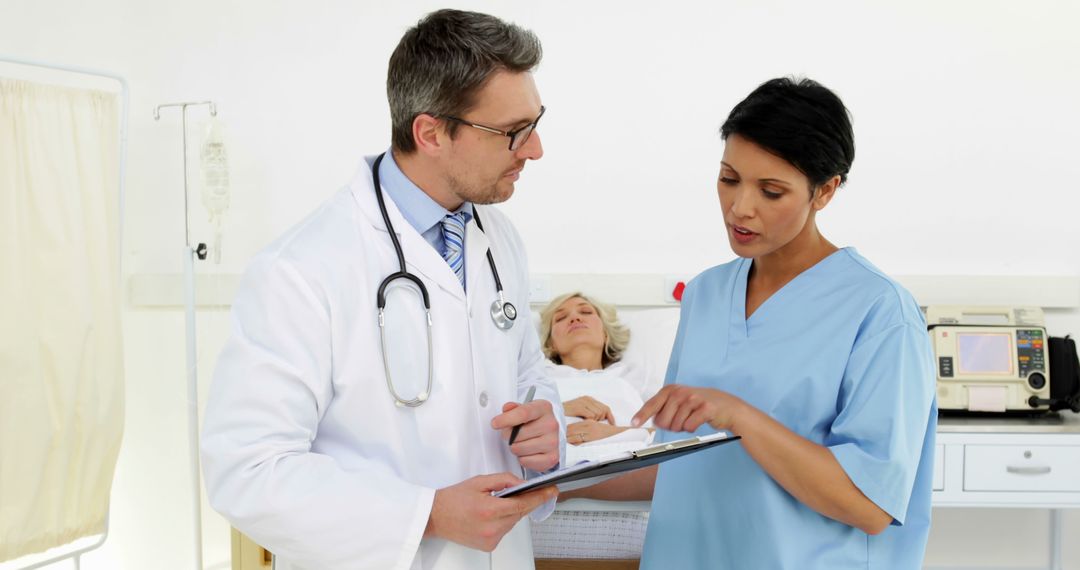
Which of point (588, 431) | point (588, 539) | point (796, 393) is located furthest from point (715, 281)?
point (588, 431)

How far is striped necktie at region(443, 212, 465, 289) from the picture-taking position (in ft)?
4.21

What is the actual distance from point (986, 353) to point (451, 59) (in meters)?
2.10

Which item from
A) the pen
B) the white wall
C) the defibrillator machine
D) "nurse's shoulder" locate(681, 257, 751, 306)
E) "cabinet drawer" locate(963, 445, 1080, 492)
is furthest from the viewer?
the white wall

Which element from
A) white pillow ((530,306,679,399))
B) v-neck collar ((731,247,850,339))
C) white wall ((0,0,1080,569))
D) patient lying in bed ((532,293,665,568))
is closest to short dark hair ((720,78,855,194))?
v-neck collar ((731,247,850,339))

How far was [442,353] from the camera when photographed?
120 cm

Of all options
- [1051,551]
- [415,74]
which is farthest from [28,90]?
[1051,551]

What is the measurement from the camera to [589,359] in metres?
2.78

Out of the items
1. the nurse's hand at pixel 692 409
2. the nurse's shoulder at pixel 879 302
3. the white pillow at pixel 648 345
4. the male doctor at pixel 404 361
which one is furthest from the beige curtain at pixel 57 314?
the nurse's shoulder at pixel 879 302

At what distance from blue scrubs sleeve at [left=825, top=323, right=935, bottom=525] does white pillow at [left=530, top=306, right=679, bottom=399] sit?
1.47 m

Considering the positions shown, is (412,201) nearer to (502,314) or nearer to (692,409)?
(502,314)

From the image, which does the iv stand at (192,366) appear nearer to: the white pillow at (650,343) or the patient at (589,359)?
the patient at (589,359)

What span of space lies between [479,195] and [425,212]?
0.08 m

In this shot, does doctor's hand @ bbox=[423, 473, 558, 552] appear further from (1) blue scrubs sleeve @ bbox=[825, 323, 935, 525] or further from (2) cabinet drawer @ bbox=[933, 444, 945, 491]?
(2) cabinet drawer @ bbox=[933, 444, 945, 491]

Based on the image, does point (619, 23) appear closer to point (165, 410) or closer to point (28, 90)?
point (28, 90)
